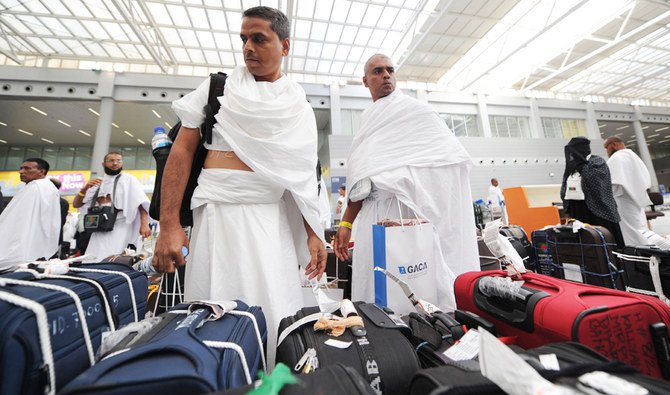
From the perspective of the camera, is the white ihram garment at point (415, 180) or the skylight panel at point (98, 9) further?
the skylight panel at point (98, 9)

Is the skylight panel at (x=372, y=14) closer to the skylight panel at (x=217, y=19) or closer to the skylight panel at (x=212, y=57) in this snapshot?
the skylight panel at (x=217, y=19)

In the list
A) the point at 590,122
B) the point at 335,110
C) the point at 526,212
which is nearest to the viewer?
the point at 526,212

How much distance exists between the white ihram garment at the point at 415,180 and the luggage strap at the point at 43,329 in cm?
127

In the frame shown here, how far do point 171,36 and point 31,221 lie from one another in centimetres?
1000

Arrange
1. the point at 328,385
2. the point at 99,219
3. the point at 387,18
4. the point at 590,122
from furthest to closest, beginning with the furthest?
1. the point at 590,122
2. the point at 387,18
3. the point at 99,219
4. the point at 328,385

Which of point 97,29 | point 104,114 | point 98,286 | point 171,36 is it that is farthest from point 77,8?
point 98,286

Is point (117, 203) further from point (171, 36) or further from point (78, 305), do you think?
point (171, 36)

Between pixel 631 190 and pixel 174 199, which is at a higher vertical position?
pixel 631 190

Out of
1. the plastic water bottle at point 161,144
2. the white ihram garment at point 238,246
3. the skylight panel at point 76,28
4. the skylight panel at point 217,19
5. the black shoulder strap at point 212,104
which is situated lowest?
the white ihram garment at point 238,246

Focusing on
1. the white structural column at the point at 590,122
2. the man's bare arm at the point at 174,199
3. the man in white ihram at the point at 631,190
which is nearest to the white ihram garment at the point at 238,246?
the man's bare arm at the point at 174,199

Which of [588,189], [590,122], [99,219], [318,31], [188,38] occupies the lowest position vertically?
[99,219]

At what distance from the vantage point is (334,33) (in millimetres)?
9906

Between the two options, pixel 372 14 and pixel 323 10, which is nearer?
pixel 323 10

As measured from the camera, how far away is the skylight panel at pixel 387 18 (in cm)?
894
